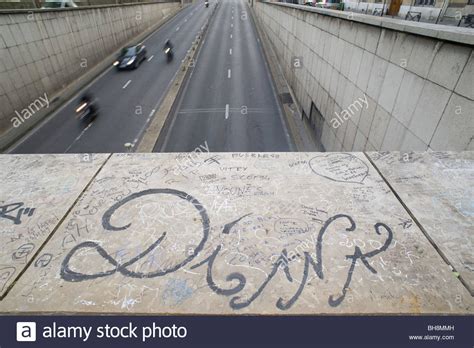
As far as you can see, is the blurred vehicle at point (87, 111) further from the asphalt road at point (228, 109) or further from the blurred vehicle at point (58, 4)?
the blurred vehicle at point (58, 4)

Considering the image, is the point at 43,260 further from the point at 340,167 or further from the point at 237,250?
the point at 340,167

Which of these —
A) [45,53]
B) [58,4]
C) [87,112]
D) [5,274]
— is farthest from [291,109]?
[58,4]

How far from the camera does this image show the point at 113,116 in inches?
710

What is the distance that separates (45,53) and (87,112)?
6320mm

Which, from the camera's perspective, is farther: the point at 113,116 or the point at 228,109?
the point at 228,109

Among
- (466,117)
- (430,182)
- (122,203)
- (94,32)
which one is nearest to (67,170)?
(122,203)

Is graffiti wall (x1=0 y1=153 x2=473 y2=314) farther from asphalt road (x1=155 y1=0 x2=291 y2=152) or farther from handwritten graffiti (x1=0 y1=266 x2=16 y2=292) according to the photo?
asphalt road (x1=155 y1=0 x2=291 y2=152)

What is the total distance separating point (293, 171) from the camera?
15.2ft

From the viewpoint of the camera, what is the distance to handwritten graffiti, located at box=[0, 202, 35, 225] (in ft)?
12.2

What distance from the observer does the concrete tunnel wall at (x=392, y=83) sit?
5340mm

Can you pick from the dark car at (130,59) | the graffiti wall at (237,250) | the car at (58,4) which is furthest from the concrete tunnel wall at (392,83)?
the car at (58,4)

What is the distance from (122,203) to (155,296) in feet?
5.53

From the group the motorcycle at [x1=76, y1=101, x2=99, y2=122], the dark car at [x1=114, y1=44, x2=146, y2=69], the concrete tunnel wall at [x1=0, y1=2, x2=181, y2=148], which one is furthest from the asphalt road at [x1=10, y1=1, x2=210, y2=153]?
the concrete tunnel wall at [x1=0, y1=2, x2=181, y2=148]

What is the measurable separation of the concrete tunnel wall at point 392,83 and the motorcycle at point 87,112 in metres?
14.0
